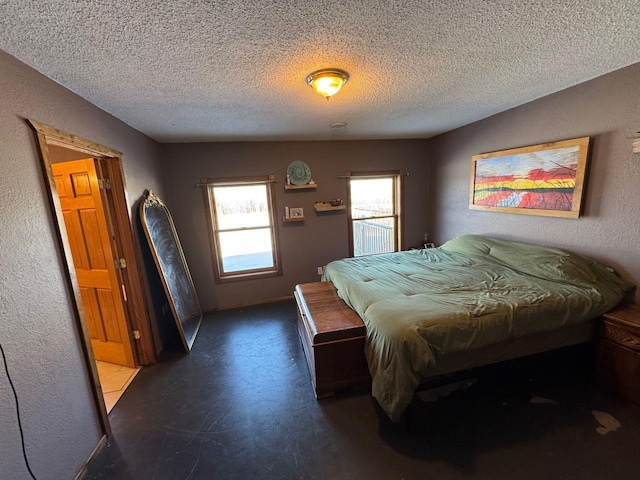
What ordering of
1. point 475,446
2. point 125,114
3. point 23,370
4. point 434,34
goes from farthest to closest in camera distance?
1. point 125,114
2. point 475,446
3. point 434,34
4. point 23,370

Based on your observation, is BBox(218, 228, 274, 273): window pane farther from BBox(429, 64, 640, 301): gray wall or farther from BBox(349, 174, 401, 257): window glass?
BBox(429, 64, 640, 301): gray wall

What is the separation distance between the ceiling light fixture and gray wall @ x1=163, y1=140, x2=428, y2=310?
81.7 inches

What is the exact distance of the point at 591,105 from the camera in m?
2.22

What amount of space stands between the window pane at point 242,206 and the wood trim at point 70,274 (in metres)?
2.28

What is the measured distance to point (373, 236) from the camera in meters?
4.51

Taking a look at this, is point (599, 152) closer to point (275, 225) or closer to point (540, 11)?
point (540, 11)

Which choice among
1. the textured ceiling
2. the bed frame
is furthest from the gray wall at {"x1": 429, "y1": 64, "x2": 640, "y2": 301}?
the bed frame

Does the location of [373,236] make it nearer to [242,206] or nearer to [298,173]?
[298,173]

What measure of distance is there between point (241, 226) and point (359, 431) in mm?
3022

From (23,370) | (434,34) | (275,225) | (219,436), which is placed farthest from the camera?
(275,225)

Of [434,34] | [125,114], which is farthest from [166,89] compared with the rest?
[434,34]

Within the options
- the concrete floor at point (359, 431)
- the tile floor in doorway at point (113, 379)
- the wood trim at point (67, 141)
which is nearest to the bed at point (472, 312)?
the concrete floor at point (359, 431)

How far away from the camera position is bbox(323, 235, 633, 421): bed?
1647 mm

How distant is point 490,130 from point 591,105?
102 cm
